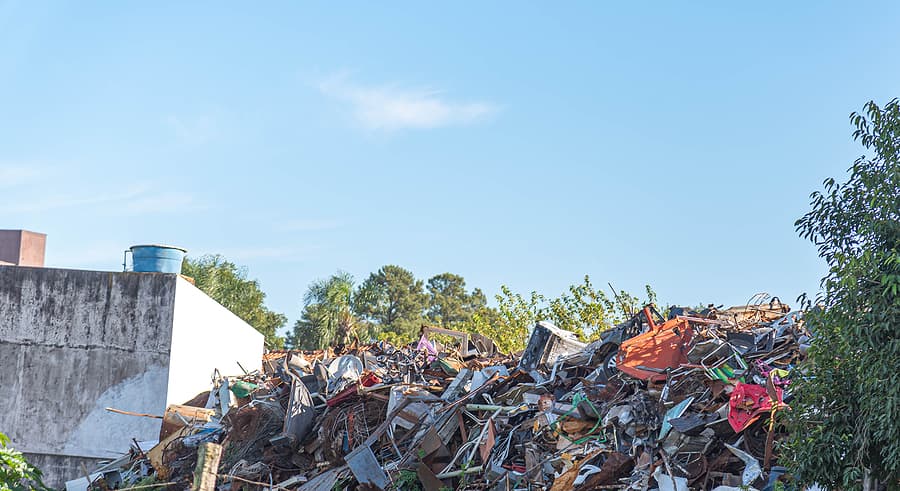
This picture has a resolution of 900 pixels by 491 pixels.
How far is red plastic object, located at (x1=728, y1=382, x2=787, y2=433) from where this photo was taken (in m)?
10.0

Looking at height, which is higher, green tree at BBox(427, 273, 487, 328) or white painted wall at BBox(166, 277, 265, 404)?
green tree at BBox(427, 273, 487, 328)

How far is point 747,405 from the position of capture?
1011cm

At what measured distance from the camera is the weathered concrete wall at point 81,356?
1605 cm

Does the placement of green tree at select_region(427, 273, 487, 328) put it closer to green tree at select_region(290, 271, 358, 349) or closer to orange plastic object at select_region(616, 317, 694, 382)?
green tree at select_region(290, 271, 358, 349)

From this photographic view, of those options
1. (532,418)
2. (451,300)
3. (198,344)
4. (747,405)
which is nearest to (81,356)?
(198,344)

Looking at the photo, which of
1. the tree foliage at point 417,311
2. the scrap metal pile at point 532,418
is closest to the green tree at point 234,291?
the tree foliage at point 417,311

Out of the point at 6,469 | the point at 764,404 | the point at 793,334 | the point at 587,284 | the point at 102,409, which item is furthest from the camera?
the point at 587,284

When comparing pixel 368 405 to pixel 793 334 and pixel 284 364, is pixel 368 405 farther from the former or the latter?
pixel 793 334

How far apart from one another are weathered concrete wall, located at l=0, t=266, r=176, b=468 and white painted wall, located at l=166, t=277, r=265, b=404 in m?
0.22

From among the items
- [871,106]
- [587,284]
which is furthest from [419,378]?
[587,284]

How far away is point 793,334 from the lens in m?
11.8

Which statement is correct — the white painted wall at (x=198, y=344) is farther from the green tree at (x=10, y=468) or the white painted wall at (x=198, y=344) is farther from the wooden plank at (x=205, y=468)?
the wooden plank at (x=205, y=468)

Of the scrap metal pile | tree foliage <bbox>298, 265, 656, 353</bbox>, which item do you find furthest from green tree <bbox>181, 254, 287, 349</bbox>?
the scrap metal pile

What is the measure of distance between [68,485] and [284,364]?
14.1 ft
